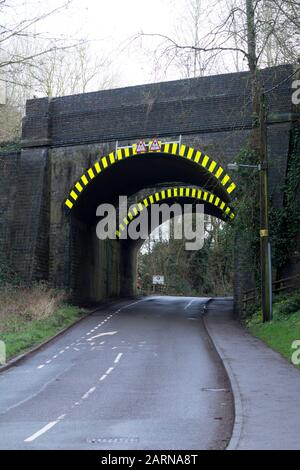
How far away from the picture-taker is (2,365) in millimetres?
14992

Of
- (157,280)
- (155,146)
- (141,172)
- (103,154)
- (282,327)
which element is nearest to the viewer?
(282,327)

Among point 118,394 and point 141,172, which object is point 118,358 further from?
point 141,172

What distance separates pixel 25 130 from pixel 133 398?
62.5 feet

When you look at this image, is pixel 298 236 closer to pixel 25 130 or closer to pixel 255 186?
pixel 255 186

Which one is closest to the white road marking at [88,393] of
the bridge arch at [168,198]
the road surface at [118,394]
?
the road surface at [118,394]

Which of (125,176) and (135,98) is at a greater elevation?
(135,98)

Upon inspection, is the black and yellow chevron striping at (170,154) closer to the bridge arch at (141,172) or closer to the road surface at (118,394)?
the bridge arch at (141,172)

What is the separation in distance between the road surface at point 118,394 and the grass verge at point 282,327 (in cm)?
168

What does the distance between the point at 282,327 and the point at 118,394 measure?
25.3 feet

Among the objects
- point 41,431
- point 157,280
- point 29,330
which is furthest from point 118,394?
point 157,280

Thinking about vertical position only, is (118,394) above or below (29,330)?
below

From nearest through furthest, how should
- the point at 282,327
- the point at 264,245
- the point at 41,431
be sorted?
the point at 41,431, the point at 282,327, the point at 264,245

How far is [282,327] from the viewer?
1777cm

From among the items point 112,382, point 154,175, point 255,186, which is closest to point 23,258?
point 154,175
